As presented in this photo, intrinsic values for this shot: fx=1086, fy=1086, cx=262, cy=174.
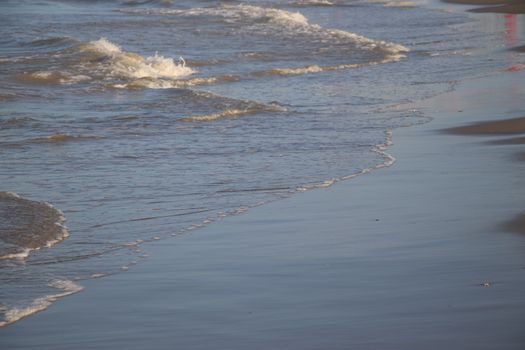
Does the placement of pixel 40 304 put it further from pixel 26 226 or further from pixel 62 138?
pixel 62 138

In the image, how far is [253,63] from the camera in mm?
18922

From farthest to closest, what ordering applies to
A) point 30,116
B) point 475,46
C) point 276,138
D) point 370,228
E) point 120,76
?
1. point 475,46
2. point 120,76
3. point 30,116
4. point 276,138
5. point 370,228

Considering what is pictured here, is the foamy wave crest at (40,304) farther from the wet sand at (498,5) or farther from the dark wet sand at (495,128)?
the wet sand at (498,5)

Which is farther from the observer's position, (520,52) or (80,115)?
(520,52)

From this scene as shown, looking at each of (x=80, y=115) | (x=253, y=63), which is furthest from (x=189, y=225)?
(x=253, y=63)

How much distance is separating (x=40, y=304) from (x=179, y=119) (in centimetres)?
683

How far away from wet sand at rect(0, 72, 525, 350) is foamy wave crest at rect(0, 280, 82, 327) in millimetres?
87

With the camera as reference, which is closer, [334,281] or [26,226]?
[334,281]

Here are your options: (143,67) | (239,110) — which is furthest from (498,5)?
(239,110)

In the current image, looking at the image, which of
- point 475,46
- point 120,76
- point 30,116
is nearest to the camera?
point 30,116

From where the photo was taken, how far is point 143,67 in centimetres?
1778

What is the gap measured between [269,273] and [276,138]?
4994 millimetres

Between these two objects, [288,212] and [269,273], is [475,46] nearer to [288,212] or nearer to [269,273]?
[288,212]

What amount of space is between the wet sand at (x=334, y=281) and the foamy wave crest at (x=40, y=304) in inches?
3.4
